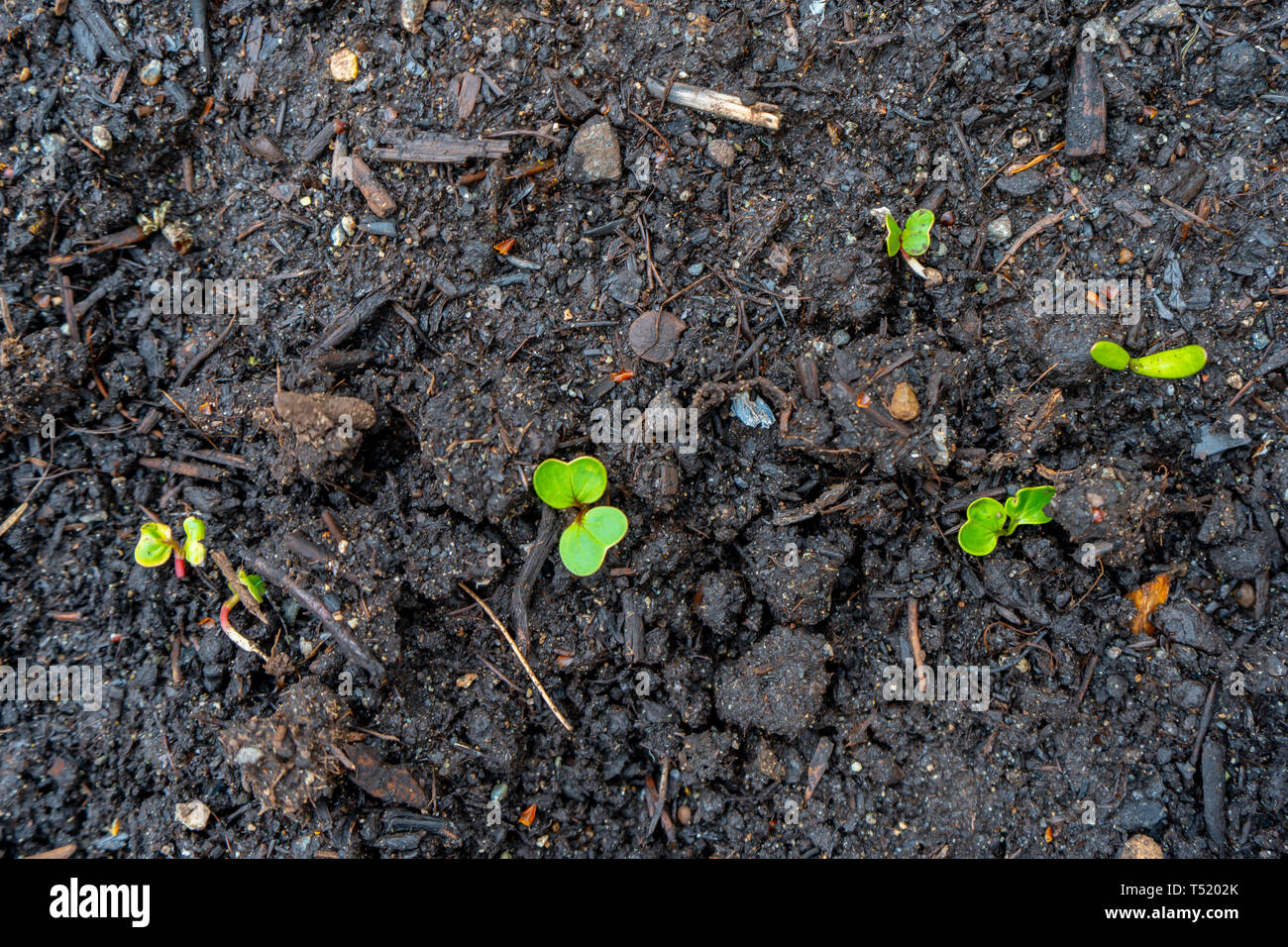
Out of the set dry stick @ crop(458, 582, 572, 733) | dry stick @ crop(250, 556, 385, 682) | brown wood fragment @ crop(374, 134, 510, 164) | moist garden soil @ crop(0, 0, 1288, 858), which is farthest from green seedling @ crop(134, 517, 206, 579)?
brown wood fragment @ crop(374, 134, 510, 164)

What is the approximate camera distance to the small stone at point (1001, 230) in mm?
2818

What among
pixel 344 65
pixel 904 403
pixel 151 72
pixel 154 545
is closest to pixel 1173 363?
pixel 904 403

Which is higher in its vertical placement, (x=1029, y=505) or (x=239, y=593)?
(x=1029, y=505)

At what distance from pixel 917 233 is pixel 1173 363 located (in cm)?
101

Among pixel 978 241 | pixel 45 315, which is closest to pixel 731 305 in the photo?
pixel 978 241

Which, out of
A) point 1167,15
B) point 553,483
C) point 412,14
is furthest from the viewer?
point 412,14

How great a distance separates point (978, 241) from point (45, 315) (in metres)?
3.75

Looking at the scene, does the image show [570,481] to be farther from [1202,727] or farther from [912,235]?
[1202,727]

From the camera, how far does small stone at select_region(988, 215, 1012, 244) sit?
9.25 feet

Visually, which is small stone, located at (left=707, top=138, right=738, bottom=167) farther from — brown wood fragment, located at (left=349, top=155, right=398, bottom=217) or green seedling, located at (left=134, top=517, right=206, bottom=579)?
green seedling, located at (left=134, top=517, right=206, bottom=579)

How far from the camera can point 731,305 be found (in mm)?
2773

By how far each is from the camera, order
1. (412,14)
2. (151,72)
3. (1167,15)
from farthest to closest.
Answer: (151,72)
(412,14)
(1167,15)

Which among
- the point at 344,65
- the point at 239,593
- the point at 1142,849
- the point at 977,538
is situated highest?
the point at 344,65

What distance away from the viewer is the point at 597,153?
2.78m
